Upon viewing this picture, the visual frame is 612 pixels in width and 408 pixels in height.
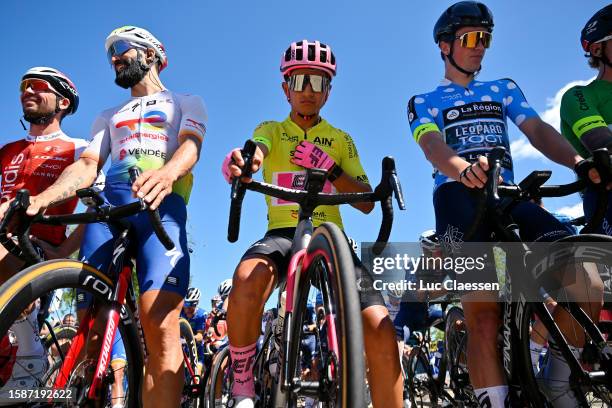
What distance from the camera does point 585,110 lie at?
371cm

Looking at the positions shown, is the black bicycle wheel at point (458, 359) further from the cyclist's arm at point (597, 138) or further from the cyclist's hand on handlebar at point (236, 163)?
the cyclist's hand on handlebar at point (236, 163)

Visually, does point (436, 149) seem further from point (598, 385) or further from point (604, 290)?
point (598, 385)

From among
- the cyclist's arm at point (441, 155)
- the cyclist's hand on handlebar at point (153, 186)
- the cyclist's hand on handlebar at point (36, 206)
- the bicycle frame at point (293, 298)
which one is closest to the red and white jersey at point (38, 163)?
the cyclist's hand on handlebar at point (36, 206)

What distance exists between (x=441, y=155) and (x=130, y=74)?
2555 mm

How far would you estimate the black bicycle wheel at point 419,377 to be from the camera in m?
6.43

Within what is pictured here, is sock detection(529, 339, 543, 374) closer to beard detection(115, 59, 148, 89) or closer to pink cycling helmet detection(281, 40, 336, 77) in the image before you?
pink cycling helmet detection(281, 40, 336, 77)

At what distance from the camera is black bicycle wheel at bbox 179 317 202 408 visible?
7.27 meters

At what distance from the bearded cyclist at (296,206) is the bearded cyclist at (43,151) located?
194 centimetres

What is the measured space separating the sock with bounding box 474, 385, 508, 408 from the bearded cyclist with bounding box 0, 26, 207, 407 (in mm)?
1845

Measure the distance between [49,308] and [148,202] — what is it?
3.62ft

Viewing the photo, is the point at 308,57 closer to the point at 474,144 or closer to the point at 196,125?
the point at 196,125

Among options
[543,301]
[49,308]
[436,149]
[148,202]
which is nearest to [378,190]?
[436,149]

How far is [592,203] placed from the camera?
368 centimetres

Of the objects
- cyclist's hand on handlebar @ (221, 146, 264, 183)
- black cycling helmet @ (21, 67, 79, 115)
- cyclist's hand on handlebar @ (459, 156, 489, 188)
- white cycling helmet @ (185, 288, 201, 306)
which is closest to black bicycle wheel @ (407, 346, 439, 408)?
cyclist's hand on handlebar @ (459, 156, 489, 188)
